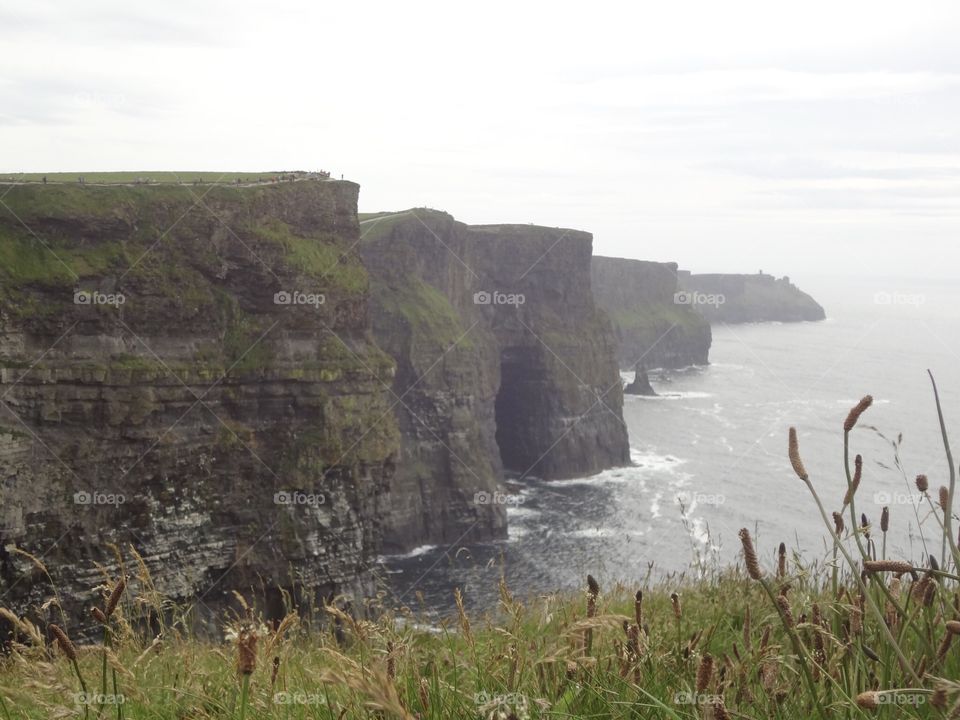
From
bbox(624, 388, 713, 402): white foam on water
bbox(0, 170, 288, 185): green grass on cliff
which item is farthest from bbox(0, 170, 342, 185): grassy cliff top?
bbox(624, 388, 713, 402): white foam on water

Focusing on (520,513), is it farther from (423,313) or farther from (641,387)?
(641,387)

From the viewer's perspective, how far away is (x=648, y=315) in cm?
16988

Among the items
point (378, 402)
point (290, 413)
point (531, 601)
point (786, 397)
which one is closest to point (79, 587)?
point (290, 413)

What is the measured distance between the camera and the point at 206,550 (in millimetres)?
39125

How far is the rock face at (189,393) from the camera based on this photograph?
35844mm

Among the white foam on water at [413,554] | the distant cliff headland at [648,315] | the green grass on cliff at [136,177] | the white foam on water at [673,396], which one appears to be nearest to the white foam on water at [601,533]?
the white foam on water at [413,554]

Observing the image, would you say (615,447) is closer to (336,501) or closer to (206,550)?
(336,501)

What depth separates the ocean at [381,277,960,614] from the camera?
59.2 metres

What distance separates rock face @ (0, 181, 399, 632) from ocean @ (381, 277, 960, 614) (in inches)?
348

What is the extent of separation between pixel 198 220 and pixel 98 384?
9.66m

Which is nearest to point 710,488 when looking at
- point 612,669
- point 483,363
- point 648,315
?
point 483,363

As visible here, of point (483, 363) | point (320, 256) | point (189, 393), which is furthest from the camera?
point (483, 363)

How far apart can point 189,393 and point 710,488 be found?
53.9m

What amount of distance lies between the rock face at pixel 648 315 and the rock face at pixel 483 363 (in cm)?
6218
